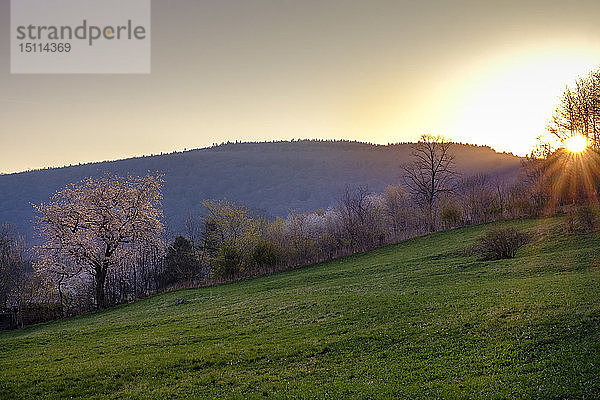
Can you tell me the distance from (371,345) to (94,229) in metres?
40.4

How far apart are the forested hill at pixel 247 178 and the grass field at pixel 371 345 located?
12061 cm

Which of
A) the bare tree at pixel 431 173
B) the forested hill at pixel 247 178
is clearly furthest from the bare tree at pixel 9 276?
the forested hill at pixel 247 178

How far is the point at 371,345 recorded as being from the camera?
15453 mm

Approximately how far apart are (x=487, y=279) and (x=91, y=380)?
18.9 m

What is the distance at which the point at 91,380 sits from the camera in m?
14.9

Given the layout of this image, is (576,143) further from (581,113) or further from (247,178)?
(247,178)

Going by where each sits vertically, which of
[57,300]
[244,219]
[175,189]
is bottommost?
[57,300]

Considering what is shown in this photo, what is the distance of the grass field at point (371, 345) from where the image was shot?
1130 cm

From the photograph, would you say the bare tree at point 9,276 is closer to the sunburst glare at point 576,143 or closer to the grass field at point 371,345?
the grass field at point 371,345

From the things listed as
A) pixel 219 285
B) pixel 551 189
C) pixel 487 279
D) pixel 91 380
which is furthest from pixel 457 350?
pixel 551 189

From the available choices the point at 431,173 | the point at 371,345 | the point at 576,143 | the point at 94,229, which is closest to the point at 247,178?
the point at 431,173

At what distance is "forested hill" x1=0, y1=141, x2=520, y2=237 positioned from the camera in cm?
15350

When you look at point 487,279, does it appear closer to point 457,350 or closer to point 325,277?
point 457,350

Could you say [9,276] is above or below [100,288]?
above
